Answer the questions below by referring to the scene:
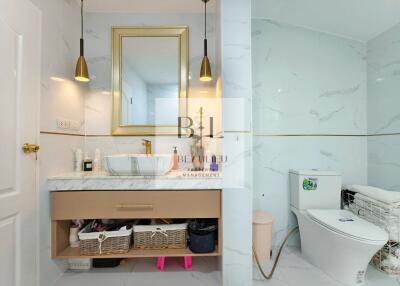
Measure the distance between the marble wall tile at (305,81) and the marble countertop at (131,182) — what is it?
89 cm

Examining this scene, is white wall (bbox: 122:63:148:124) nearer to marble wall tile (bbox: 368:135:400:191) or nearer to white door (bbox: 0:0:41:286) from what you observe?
white door (bbox: 0:0:41:286)

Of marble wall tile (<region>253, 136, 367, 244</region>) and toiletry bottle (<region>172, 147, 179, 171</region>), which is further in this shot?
marble wall tile (<region>253, 136, 367, 244</region>)

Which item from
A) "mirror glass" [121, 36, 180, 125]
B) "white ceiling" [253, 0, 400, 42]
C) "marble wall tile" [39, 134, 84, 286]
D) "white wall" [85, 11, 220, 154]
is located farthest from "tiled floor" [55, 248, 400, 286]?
"white ceiling" [253, 0, 400, 42]

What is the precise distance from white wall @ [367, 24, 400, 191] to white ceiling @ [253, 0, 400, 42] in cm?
15

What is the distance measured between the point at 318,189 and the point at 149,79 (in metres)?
1.88

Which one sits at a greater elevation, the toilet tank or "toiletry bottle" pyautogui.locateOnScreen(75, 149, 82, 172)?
"toiletry bottle" pyautogui.locateOnScreen(75, 149, 82, 172)

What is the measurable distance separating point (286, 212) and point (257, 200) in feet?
1.03

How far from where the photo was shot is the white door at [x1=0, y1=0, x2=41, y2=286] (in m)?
1.14

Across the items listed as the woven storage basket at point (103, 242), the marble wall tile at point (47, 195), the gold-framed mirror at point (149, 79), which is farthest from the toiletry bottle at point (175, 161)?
the marble wall tile at point (47, 195)

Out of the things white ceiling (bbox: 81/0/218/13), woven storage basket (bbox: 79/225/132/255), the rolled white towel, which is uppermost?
→ white ceiling (bbox: 81/0/218/13)

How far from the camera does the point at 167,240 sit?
1612mm

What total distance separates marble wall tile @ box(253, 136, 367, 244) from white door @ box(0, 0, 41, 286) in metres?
1.80

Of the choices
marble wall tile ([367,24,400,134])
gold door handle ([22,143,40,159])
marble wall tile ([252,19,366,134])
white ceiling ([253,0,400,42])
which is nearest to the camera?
gold door handle ([22,143,40,159])

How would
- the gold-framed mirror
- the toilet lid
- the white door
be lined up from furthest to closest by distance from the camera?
the gold-framed mirror → the toilet lid → the white door
